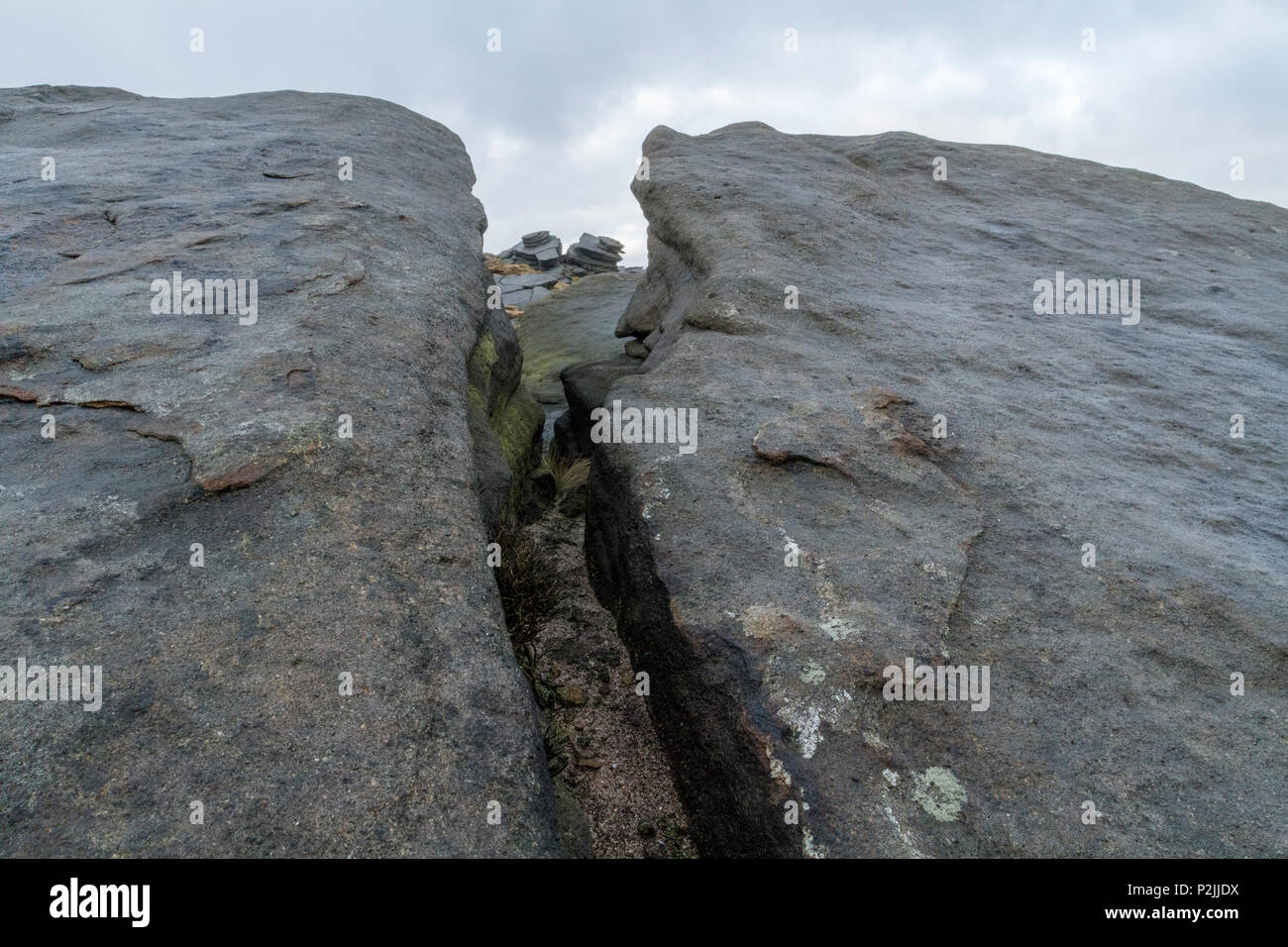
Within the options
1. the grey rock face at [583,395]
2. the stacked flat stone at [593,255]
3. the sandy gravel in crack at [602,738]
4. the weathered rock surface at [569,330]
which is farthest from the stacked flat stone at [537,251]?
the sandy gravel in crack at [602,738]

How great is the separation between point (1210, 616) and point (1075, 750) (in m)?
1.05

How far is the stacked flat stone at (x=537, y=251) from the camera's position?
23344 millimetres

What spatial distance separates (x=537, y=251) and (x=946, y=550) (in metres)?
22.1

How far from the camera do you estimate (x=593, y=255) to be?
78.0 feet

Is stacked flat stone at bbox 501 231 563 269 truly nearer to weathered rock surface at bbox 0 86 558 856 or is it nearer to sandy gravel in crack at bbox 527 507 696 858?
weathered rock surface at bbox 0 86 558 856

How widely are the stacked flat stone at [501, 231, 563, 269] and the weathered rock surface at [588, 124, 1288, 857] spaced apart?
57.3 ft

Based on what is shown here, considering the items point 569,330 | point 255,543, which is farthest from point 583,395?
point 569,330

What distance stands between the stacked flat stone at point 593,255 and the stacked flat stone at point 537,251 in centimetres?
47

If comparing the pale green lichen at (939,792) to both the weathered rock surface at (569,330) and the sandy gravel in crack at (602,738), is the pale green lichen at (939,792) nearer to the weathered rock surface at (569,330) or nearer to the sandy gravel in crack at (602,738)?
the sandy gravel in crack at (602,738)

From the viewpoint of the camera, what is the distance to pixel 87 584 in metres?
2.62
